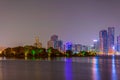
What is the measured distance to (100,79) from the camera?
45.0m

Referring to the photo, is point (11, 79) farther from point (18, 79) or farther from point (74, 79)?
point (74, 79)

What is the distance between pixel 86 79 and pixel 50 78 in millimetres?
5241

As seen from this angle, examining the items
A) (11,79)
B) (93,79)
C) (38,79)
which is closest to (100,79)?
(93,79)

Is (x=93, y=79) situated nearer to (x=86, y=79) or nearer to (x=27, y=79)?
(x=86, y=79)

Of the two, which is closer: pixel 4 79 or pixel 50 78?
pixel 4 79

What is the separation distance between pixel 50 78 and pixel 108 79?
8.20 metres

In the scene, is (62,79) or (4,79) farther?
(62,79)

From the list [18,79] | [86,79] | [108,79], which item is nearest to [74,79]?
[86,79]

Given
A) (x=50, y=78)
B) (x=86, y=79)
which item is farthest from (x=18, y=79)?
(x=86, y=79)

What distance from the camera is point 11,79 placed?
142 ft

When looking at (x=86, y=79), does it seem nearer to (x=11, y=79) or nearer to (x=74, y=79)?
(x=74, y=79)

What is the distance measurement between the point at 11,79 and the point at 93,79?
11139mm

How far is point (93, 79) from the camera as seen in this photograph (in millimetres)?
45219

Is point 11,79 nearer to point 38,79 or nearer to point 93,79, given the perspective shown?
point 38,79
